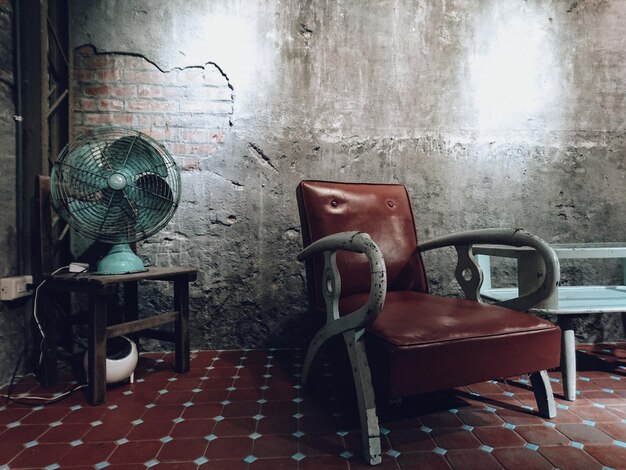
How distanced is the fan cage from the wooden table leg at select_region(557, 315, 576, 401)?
1841 mm

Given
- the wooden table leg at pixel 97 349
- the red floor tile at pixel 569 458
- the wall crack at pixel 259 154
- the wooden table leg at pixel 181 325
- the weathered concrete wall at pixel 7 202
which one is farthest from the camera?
the wall crack at pixel 259 154

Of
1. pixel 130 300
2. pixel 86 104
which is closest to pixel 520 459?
pixel 130 300

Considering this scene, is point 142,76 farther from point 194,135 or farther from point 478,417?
point 478,417

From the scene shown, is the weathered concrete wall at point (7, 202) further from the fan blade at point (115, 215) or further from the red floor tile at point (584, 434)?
the red floor tile at point (584, 434)

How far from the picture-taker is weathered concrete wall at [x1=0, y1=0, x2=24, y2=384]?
1947mm

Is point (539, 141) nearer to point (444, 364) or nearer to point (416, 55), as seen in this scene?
point (416, 55)

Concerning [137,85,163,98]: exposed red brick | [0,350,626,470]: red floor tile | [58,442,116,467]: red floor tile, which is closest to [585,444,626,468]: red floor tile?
[0,350,626,470]: red floor tile

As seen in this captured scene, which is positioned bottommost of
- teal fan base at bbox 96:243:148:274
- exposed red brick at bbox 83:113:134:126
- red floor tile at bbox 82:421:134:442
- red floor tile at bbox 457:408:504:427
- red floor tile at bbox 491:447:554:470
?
red floor tile at bbox 457:408:504:427

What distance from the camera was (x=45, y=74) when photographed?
212 cm

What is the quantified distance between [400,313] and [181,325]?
121 cm

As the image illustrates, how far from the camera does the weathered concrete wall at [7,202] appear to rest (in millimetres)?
1947

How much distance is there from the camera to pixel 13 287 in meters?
1.94

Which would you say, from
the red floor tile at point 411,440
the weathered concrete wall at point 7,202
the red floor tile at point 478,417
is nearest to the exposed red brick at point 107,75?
the weathered concrete wall at point 7,202

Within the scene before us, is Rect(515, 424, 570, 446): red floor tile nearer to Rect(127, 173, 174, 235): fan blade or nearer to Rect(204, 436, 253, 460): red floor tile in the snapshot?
Rect(204, 436, 253, 460): red floor tile
